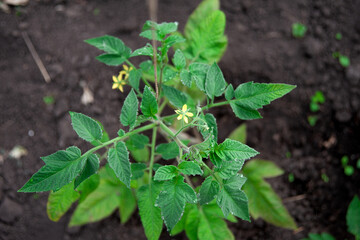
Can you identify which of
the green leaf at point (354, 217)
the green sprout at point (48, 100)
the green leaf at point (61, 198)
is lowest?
the green leaf at point (354, 217)

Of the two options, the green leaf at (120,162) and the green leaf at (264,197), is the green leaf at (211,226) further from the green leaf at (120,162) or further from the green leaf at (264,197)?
the green leaf at (120,162)

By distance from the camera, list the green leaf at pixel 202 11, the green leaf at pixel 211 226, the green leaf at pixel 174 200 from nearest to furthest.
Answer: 1. the green leaf at pixel 174 200
2. the green leaf at pixel 211 226
3. the green leaf at pixel 202 11

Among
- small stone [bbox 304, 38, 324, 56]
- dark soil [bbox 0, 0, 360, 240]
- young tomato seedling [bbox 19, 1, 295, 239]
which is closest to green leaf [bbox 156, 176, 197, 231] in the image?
young tomato seedling [bbox 19, 1, 295, 239]

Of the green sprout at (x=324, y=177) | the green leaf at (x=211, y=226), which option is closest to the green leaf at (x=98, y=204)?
the green leaf at (x=211, y=226)

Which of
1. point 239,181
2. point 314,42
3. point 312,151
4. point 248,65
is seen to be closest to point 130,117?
point 239,181

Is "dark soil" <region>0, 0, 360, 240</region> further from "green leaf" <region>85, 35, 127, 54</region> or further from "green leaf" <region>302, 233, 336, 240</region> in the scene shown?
"green leaf" <region>85, 35, 127, 54</region>

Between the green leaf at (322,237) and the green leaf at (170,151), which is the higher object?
the green leaf at (170,151)

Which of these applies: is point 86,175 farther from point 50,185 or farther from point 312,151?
point 312,151
